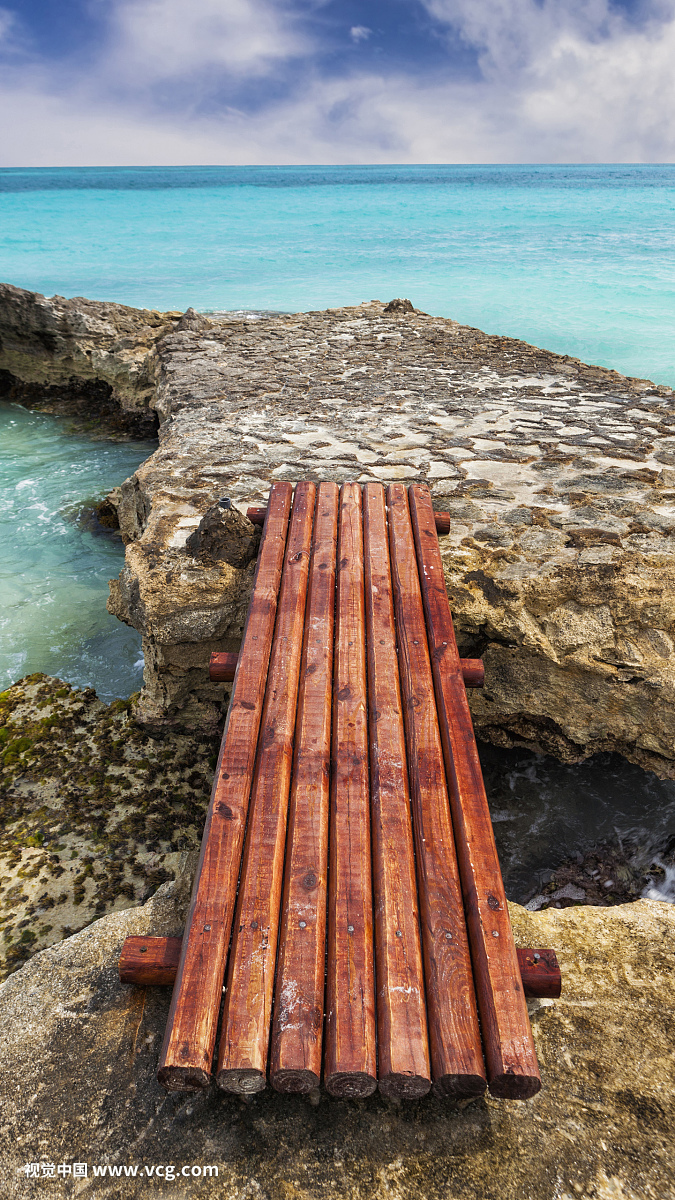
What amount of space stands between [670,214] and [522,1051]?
158 ft

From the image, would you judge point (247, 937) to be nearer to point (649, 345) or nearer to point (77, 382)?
point (77, 382)

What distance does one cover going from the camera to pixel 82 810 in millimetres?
3055

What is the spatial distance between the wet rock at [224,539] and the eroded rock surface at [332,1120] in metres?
1.87

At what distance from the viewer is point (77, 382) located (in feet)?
32.9

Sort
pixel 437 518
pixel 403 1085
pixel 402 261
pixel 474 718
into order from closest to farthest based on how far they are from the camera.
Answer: pixel 403 1085 → pixel 474 718 → pixel 437 518 → pixel 402 261

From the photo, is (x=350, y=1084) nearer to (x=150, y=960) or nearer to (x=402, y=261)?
(x=150, y=960)

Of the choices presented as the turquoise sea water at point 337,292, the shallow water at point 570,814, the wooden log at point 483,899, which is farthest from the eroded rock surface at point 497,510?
the wooden log at point 483,899

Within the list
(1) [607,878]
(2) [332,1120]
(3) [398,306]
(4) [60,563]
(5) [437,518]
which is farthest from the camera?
(3) [398,306]

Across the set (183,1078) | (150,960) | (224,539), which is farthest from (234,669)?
(183,1078)

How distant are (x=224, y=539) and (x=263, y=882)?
1836mm

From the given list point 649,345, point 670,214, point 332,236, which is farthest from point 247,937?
point 670,214

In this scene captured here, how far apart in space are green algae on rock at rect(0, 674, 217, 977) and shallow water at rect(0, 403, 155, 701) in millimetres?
733

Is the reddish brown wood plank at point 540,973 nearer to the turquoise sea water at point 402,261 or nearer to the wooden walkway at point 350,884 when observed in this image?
the wooden walkway at point 350,884

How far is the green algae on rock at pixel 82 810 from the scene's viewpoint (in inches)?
105
